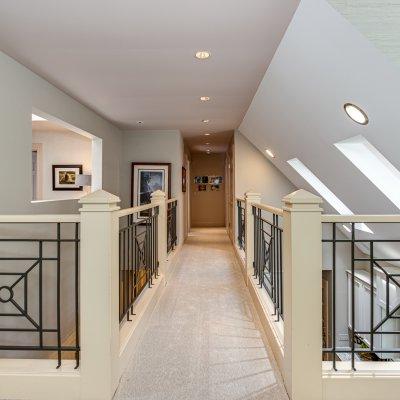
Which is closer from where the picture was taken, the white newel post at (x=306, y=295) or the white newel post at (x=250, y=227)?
the white newel post at (x=306, y=295)

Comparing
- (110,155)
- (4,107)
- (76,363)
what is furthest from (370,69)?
(110,155)

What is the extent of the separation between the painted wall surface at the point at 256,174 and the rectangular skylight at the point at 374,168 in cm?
289

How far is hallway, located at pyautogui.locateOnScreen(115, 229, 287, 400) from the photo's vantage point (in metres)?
2.08

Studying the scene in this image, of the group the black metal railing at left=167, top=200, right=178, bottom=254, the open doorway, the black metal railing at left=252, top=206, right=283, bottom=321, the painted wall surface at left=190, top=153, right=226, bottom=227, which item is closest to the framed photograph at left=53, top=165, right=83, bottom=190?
the open doorway

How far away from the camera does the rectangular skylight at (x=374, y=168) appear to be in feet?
13.4

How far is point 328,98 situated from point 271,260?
1581 millimetres

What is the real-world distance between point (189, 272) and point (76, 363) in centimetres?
305

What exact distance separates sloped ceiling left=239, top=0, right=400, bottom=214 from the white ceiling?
0.18 m

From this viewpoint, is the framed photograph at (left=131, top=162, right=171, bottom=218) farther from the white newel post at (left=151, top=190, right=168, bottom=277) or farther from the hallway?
the hallway

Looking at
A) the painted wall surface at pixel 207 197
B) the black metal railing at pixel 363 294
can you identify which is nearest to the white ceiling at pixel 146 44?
the black metal railing at pixel 363 294

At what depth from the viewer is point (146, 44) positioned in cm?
299

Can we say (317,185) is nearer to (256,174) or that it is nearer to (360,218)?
(256,174)

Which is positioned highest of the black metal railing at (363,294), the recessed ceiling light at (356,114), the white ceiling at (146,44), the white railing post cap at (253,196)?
the white ceiling at (146,44)

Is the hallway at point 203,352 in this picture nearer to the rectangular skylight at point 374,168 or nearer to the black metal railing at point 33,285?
the black metal railing at point 33,285
